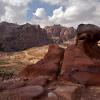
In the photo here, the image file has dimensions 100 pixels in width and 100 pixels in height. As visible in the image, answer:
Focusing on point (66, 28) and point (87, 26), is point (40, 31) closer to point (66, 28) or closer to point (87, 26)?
point (66, 28)

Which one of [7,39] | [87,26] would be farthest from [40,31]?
[87,26]

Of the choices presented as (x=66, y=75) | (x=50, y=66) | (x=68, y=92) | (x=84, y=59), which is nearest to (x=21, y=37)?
(x=50, y=66)

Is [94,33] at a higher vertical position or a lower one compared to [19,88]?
higher

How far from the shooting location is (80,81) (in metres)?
13.4

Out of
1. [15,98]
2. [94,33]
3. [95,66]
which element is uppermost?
[94,33]

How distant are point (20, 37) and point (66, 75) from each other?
119 metres

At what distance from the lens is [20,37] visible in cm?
13212

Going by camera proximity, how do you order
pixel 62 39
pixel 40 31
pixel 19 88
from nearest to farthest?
pixel 19 88 → pixel 40 31 → pixel 62 39

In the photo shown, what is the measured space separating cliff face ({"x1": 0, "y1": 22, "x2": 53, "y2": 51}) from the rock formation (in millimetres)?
102385

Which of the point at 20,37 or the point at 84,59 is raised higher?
the point at 20,37

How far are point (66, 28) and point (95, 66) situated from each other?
185144 millimetres

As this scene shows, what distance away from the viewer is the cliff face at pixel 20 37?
125 m

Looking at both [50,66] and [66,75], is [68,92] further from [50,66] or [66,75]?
[50,66]

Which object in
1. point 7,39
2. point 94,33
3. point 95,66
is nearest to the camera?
point 95,66
